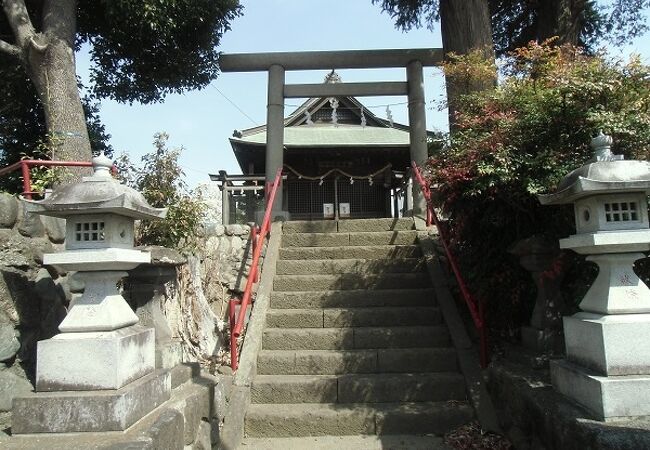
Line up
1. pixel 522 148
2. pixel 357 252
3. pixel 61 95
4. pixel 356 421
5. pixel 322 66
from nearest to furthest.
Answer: pixel 522 148 → pixel 356 421 → pixel 357 252 → pixel 61 95 → pixel 322 66

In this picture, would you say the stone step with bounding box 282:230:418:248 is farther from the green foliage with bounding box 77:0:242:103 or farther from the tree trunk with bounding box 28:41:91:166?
the green foliage with bounding box 77:0:242:103

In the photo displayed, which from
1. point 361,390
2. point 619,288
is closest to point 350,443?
point 361,390

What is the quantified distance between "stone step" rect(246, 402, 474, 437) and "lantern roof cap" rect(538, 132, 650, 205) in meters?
2.09

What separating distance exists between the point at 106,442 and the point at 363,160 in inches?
465

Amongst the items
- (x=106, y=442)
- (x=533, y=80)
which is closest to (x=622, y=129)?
(x=533, y=80)

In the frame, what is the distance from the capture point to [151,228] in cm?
431

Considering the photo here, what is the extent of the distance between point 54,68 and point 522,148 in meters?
6.37

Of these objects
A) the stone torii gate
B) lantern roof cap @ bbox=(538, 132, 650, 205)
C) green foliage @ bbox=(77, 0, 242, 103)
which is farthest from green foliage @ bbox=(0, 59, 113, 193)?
lantern roof cap @ bbox=(538, 132, 650, 205)

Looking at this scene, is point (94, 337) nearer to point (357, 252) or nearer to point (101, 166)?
point (101, 166)

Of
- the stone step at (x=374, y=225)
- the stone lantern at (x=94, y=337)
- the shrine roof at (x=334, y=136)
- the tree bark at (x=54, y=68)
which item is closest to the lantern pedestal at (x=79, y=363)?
the stone lantern at (x=94, y=337)

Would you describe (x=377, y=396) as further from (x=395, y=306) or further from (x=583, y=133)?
(x=583, y=133)

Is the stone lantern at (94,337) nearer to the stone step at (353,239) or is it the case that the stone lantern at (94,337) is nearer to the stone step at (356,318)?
the stone step at (356,318)

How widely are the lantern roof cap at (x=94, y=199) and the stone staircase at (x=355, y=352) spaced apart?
2135 mm

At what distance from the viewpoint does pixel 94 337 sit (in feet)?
7.64
